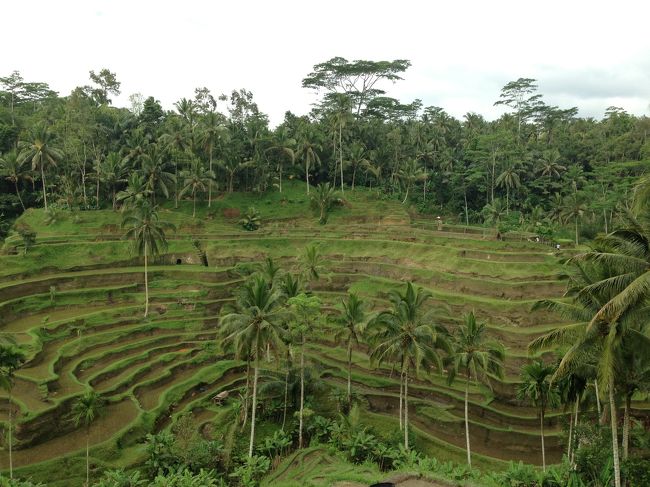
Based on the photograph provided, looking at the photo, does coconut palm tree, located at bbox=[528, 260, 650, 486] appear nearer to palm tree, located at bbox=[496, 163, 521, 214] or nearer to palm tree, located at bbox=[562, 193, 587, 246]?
palm tree, located at bbox=[562, 193, 587, 246]

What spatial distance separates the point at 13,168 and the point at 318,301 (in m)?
45.6

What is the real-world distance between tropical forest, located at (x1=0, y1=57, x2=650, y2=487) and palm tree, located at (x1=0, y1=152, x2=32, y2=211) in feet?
0.98

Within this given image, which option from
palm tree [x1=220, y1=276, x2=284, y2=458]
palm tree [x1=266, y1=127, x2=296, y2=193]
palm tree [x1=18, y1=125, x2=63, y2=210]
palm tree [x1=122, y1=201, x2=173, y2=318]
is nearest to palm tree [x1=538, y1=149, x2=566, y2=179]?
palm tree [x1=266, y1=127, x2=296, y2=193]

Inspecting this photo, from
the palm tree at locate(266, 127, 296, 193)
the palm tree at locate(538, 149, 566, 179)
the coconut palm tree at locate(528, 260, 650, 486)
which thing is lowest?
the coconut palm tree at locate(528, 260, 650, 486)

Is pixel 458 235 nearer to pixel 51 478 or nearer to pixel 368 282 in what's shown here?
pixel 368 282

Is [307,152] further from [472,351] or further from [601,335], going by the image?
[601,335]

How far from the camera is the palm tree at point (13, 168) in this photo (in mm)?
54000

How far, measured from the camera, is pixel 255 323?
24453 mm

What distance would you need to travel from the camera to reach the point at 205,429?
27344 millimetres

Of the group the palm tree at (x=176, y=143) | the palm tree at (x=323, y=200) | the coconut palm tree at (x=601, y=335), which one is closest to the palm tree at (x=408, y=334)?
the coconut palm tree at (x=601, y=335)

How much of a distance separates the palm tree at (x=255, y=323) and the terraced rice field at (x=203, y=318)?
656 centimetres

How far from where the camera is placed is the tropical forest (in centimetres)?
2022

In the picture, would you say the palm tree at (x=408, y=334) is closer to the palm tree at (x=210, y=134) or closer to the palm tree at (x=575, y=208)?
the palm tree at (x=575, y=208)

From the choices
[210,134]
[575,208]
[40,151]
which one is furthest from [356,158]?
[40,151]
